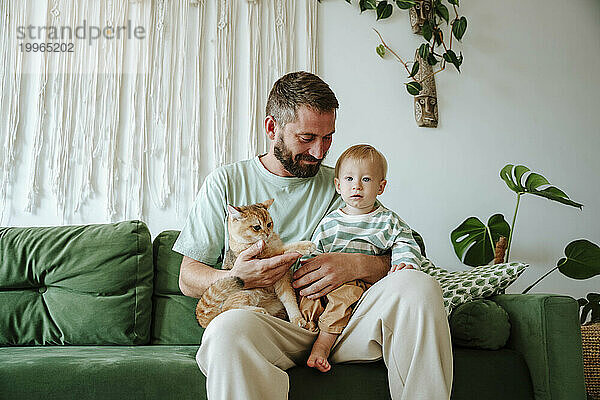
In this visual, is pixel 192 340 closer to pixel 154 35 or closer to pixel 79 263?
pixel 79 263

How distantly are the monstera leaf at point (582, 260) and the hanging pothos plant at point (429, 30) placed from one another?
909mm

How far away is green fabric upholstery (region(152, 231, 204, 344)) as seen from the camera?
7.08 ft

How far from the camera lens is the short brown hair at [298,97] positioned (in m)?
1.84

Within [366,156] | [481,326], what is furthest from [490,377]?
[366,156]

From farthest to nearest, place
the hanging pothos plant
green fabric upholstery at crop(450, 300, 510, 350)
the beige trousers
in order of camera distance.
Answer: the hanging pothos plant → green fabric upholstery at crop(450, 300, 510, 350) → the beige trousers

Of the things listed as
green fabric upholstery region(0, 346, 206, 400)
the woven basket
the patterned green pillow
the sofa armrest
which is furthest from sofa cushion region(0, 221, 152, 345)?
the woven basket

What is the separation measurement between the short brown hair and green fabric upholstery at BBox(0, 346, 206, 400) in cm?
77

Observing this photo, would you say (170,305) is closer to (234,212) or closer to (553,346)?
(234,212)

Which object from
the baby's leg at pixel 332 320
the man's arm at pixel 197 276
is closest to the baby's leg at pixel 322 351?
the baby's leg at pixel 332 320

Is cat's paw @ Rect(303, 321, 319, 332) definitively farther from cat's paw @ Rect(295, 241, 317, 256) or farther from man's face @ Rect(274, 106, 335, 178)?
→ man's face @ Rect(274, 106, 335, 178)

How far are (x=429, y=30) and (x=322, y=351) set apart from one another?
169 cm

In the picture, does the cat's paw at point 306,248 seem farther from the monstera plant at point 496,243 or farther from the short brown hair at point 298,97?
the monstera plant at point 496,243

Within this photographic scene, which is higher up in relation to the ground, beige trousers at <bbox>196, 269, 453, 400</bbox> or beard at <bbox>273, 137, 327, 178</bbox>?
beard at <bbox>273, 137, 327, 178</bbox>

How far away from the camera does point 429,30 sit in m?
2.73
